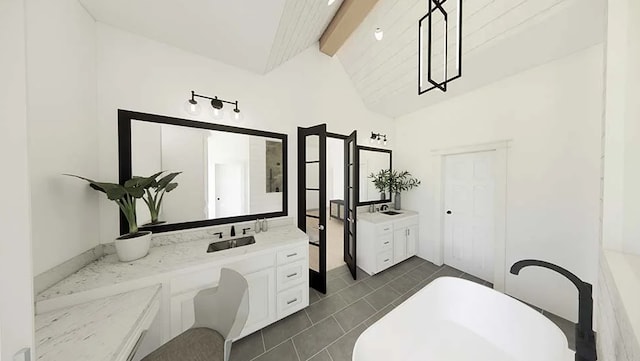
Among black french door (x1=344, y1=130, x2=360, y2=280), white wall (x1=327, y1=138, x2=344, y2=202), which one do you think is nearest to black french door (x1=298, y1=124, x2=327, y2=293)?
black french door (x1=344, y1=130, x2=360, y2=280)

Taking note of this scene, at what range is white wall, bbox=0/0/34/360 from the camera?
441 mm

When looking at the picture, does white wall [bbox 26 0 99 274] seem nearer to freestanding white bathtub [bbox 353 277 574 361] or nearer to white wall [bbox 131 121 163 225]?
white wall [bbox 131 121 163 225]

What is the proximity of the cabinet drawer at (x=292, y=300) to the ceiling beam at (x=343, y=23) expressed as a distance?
312cm

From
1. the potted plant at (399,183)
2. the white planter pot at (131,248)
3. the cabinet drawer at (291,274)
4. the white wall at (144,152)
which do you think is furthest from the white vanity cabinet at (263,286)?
the potted plant at (399,183)

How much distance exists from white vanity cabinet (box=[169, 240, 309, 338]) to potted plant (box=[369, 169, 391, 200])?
1974 millimetres

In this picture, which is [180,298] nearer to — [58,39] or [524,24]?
[58,39]

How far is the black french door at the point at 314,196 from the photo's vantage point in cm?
235

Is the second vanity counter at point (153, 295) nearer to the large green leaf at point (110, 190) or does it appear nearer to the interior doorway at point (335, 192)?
the large green leaf at point (110, 190)

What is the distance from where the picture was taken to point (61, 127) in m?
1.23

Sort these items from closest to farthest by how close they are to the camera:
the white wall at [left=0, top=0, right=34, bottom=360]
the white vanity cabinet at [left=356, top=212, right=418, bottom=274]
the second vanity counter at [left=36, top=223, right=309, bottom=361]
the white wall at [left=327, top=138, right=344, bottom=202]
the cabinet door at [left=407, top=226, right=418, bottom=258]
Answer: the white wall at [left=0, top=0, right=34, bottom=360] < the second vanity counter at [left=36, top=223, right=309, bottom=361] < the white vanity cabinet at [left=356, top=212, right=418, bottom=274] < the cabinet door at [left=407, top=226, right=418, bottom=258] < the white wall at [left=327, top=138, right=344, bottom=202]

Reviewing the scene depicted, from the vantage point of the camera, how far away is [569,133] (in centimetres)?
186

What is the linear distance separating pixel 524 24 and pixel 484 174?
1663 millimetres

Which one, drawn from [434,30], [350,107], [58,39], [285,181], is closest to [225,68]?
[58,39]

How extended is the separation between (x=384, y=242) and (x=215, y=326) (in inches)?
90.3
